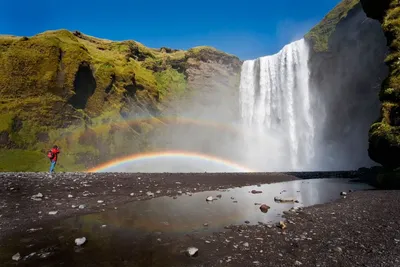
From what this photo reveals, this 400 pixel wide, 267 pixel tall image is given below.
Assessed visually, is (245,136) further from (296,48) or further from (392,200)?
(392,200)

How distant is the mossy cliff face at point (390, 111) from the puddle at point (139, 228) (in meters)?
12.4

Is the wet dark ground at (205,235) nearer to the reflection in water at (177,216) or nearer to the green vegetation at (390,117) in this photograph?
the reflection in water at (177,216)

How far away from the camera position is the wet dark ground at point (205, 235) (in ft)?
21.7

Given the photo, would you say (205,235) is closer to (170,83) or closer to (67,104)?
(67,104)

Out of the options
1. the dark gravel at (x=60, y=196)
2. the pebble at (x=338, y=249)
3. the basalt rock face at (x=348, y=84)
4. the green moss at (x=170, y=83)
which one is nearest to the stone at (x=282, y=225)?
the pebble at (x=338, y=249)

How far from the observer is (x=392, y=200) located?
14156mm

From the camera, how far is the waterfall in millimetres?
58562

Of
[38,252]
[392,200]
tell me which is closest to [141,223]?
[38,252]

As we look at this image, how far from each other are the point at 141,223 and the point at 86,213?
319cm

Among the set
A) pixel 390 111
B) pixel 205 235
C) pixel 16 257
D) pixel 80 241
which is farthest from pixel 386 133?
pixel 16 257

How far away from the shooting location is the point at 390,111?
73.9 feet

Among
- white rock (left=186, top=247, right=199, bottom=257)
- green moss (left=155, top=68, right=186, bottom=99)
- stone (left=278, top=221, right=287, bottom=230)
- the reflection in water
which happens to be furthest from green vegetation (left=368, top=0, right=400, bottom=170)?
green moss (left=155, top=68, right=186, bottom=99)

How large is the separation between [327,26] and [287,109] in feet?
73.4

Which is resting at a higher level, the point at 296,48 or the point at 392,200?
the point at 296,48
